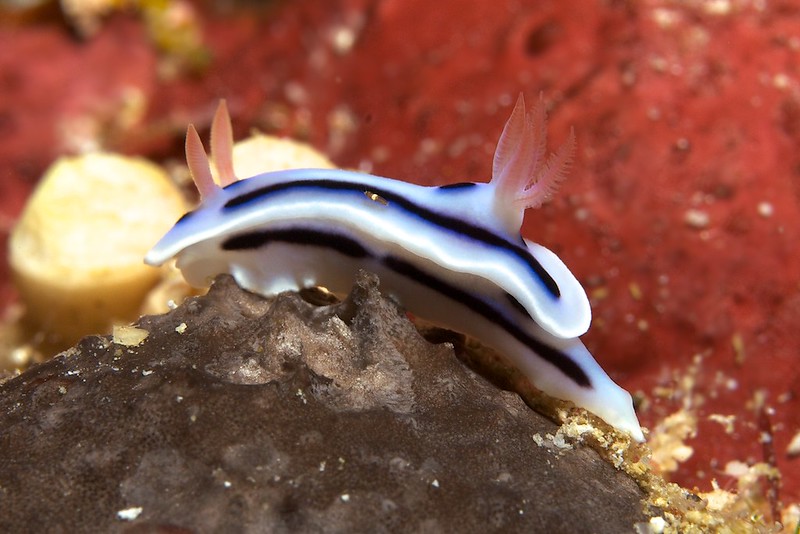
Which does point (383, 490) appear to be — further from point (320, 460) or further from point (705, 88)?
point (705, 88)

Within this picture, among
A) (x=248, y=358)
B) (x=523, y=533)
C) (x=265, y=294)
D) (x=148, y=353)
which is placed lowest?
(x=523, y=533)

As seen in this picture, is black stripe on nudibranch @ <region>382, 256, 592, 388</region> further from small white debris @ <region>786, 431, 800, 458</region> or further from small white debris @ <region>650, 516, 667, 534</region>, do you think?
small white debris @ <region>786, 431, 800, 458</region>

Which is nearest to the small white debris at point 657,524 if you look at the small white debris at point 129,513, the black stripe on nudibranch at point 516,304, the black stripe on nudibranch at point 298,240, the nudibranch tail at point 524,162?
the black stripe on nudibranch at point 516,304

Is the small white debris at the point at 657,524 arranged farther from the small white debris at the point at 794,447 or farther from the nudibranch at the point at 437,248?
the small white debris at the point at 794,447

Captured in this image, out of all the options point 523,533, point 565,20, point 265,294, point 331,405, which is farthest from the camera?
point 565,20

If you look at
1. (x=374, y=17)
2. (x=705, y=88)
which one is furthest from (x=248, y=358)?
(x=374, y=17)

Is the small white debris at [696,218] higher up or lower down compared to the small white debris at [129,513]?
higher up

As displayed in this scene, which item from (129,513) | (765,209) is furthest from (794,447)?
(129,513)
